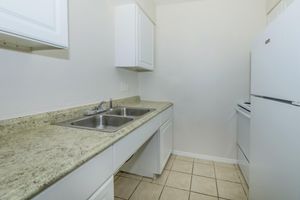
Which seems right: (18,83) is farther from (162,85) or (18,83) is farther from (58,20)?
(162,85)

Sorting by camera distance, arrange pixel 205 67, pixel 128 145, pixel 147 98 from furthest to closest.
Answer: pixel 147 98 → pixel 205 67 → pixel 128 145

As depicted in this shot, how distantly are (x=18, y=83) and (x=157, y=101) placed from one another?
192cm


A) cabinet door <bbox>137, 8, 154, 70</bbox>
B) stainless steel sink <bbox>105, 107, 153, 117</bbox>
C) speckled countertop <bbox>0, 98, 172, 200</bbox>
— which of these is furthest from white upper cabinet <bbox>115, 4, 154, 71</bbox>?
speckled countertop <bbox>0, 98, 172, 200</bbox>

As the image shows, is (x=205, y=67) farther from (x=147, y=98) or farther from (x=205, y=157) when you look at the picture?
(x=205, y=157)

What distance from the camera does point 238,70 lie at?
91.0 inches

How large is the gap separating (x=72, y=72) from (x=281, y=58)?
146cm

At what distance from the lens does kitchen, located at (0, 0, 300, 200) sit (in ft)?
2.42

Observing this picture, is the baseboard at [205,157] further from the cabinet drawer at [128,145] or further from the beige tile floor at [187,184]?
the cabinet drawer at [128,145]

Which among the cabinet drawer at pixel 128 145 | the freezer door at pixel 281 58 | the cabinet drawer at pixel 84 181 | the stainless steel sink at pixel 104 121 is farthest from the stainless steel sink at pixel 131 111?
the freezer door at pixel 281 58

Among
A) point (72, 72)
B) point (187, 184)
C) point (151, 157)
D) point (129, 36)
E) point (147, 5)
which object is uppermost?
point (147, 5)

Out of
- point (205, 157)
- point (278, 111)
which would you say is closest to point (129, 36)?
point (278, 111)

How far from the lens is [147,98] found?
2.76 meters

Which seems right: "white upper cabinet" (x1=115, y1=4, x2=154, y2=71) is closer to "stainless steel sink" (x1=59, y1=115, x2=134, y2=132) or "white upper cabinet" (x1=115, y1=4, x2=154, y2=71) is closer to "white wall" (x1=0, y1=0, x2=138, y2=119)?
"white wall" (x1=0, y1=0, x2=138, y2=119)

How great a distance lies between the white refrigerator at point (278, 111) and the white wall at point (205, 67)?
110 cm
